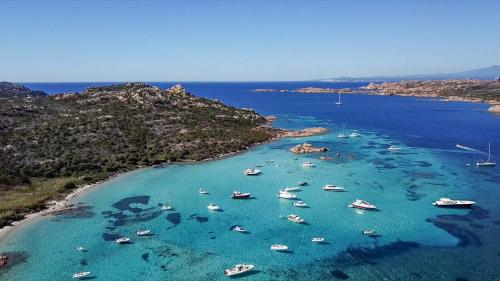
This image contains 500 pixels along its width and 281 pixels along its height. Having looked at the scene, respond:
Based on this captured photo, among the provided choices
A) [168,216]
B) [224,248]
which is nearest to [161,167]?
[168,216]

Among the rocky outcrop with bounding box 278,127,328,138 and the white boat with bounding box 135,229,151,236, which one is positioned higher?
the rocky outcrop with bounding box 278,127,328,138

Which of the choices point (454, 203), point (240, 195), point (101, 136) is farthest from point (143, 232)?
point (101, 136)

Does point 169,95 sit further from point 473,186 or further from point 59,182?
point 473,186

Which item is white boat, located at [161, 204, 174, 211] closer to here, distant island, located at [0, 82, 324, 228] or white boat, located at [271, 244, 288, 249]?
distant island, located at [0, 82, 324, 228]

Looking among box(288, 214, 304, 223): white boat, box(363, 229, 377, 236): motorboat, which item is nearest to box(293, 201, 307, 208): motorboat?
box(288, 214, 304, 223): white boat

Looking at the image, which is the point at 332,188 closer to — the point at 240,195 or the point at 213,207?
the point at 240,195

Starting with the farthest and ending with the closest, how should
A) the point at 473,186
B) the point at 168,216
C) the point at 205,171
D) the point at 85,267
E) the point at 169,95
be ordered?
the point at 169,95
the point at 205,171
the point at 473,186
the point at 168,216
the point at 85,267

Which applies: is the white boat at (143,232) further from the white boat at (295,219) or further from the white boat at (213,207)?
→ the white boat at (295,219)

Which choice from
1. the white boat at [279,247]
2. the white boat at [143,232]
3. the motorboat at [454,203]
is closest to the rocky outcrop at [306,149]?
A: the motorboat at [454,203]
